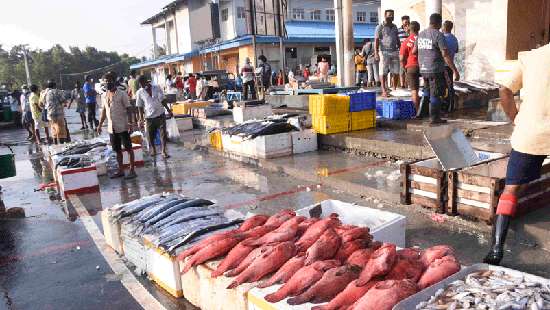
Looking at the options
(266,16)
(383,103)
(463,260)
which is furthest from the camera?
(266,16)

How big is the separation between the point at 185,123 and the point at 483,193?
501 inches

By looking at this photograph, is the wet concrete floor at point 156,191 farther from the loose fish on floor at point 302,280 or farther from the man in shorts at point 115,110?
the loose fish on floor at point 302,280

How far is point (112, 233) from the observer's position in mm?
5336

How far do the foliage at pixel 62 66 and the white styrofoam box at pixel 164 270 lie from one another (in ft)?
222

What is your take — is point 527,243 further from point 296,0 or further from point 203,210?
point 296,0

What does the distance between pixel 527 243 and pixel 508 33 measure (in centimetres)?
1132

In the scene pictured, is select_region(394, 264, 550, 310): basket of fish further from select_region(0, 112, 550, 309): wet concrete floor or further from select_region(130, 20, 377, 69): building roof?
select_region(130, 20, 377, 69): building roof

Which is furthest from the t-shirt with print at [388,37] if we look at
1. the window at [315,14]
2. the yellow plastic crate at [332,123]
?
the window at [315,14]

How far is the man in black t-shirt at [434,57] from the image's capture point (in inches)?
313

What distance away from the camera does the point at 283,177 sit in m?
8.41

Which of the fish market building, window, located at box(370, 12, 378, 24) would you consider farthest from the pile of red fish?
window, located at box(370, 12, 378, 24)

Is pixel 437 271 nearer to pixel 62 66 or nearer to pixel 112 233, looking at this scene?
pixel 112 233

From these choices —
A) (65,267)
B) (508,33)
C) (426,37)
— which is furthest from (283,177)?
(508,33)

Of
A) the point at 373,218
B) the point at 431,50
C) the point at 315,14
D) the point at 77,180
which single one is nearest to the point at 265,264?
the point at 373,218
